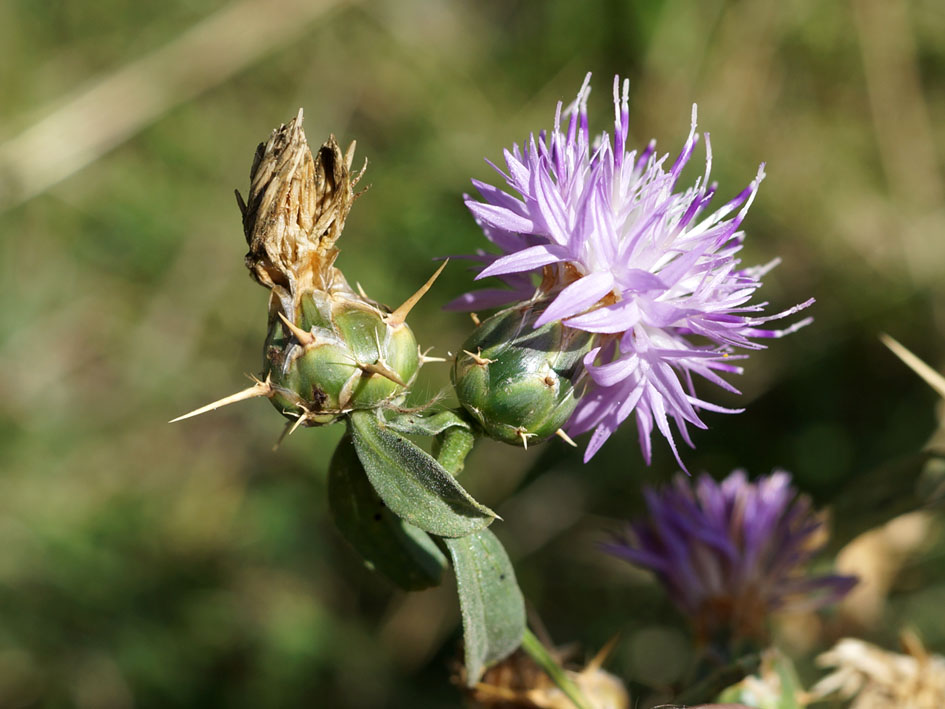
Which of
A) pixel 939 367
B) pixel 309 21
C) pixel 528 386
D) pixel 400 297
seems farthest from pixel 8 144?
pixel 939 367

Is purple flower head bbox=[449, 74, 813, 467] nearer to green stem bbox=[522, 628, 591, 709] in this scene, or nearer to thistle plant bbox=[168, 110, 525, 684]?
thistle plant bbox=[168, 110, 525, 684]

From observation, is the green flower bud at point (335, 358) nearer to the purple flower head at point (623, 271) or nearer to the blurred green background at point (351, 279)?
the purple flower head at point (623, 271)

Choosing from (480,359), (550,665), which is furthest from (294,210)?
(550,665)

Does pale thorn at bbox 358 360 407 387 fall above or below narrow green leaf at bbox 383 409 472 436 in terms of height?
above

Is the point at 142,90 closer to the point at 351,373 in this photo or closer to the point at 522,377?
the point at 351,373

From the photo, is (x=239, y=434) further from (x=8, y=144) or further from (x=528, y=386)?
(x=528, y=386)

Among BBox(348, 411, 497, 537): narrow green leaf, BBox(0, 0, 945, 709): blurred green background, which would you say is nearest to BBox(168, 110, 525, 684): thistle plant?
BBox(348, 411, 497, 537): narrow green leaf
